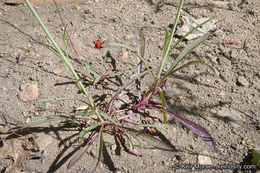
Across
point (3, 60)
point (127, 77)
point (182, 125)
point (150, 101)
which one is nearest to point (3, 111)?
point (3, 60)

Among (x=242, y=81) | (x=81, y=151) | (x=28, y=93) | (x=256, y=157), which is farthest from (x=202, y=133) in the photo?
(x=28, y=93)

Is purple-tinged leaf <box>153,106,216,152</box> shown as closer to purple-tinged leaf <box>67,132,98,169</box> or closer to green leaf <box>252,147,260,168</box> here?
green leaf <box>252,147,260,168</box>

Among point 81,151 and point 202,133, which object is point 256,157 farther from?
Answer: point 81,151

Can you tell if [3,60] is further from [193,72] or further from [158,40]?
[193,72]

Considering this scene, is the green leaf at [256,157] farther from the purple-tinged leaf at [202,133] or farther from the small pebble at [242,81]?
the small pebble at [242,81]

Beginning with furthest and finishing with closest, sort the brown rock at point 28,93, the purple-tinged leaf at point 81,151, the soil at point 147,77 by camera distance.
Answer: the brown rock at point 28,93
the soil at point 147,77
the purple-tinged leaf at point 81,151

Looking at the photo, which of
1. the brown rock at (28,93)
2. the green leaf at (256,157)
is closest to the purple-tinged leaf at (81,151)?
the brown rock at (28,93)
